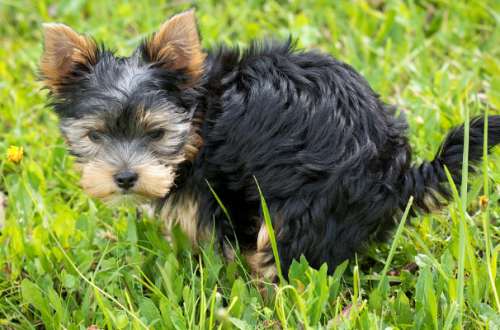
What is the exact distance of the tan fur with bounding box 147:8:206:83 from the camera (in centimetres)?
297

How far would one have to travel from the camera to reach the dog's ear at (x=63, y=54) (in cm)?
294

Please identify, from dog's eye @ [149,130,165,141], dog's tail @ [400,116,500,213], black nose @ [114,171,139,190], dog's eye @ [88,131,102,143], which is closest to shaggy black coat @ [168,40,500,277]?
dog's tail @ [400,116,500,213]

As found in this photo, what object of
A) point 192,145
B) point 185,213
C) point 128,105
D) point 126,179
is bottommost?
point 185,213

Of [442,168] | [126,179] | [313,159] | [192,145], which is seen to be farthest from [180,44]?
[442,168]

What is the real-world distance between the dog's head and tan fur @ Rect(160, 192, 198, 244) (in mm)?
293

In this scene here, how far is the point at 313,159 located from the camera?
284 centimetres

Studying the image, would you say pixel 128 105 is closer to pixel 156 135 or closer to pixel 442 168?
pixel 156 135

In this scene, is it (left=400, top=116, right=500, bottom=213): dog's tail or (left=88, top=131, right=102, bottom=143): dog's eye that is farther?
(left=88, top=131, right=102, bottom=143): dog's eye

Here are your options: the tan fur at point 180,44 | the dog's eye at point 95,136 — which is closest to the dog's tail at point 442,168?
the tan fur at point 180,44

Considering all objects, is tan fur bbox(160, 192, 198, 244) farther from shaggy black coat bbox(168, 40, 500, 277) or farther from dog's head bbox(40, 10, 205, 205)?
dog's head bbox(40, 10, 205, 205)

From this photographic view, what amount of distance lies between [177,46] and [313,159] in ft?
3.52

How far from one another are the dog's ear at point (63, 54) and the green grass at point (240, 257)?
64 cm

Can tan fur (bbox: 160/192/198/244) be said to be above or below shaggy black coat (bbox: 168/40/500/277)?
below

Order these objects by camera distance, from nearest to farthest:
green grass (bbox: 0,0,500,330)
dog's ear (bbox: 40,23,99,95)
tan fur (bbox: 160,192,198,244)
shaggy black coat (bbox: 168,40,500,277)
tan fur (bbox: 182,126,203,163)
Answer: green grass (bbox: 0,0,500,330) < shaggy black coat (bbox: 168,40,500,277) < dog's ear (bbox: 40,23,99,95) < tan fur (bbox: 182,126,203,163) < tan fur (bbox: 160,192,198,244)
